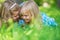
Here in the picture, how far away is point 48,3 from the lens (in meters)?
7.99

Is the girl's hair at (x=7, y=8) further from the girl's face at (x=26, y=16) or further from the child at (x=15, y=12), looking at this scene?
the girl's face at (x=26, y=16)

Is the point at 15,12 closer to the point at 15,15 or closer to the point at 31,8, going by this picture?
the point at 15,15

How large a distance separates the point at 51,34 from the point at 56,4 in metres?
5.03

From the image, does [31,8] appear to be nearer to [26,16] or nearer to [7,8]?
[26,16]

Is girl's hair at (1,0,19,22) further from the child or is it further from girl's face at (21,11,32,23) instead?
girl's face at (21,11,32,23)

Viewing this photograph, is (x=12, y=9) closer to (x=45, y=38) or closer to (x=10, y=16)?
(x=10, y=16)

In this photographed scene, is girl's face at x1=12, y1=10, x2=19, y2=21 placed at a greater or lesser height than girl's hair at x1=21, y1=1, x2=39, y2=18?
lesser

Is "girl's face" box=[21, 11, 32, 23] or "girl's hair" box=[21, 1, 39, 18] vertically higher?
"girl's hair" box=[21, 1, 39, 18]

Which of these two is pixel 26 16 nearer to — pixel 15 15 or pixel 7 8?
pixel 15 15

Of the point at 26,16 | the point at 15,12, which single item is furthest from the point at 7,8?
the point at 26,16

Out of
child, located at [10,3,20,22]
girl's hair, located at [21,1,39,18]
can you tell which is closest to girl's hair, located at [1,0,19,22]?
child, located at [10,3,20,22]

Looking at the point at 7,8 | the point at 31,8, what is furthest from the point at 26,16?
the point at 7,8

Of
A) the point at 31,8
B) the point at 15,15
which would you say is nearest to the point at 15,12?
the point at 15,15

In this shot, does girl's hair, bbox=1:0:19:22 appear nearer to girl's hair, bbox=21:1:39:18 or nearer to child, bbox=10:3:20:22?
child, bbox=10:3:20:22
